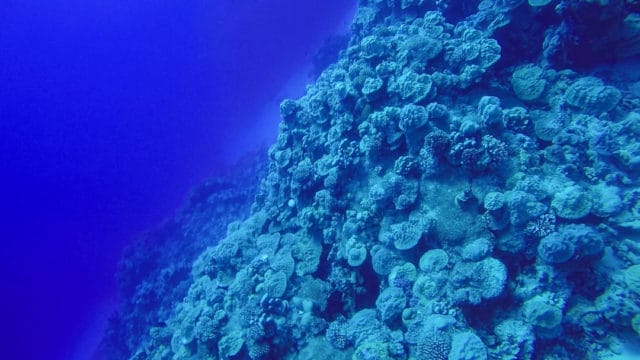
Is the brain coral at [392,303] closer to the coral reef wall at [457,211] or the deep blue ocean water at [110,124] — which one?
the coral reef wall at [457,211]

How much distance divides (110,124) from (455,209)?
4845 centimetres

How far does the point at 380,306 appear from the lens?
5270mm

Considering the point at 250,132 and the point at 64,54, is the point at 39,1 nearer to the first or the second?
the point at 64,54

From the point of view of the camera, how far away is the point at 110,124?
42.9 m

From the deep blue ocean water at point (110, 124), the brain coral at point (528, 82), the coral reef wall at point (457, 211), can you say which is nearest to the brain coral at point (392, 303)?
the coral reef wall at point (457, 211)

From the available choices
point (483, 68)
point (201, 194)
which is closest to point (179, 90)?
point (201, 194)

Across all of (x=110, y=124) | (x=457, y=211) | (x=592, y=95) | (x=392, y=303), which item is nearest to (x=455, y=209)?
(x=457, y=211)

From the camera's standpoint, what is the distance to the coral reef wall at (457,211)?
4355 millimetres

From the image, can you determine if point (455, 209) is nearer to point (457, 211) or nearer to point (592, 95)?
point (457, 211)

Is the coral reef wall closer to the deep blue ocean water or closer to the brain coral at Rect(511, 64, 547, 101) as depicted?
the brain coral at Rect(511, 64, 547, 101)

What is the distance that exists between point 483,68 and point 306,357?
6266mm

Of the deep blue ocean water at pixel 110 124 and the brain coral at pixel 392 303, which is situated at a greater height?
the deep blue ocean water at pixel 110 124

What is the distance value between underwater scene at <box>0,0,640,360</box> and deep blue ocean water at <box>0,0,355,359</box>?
1691cm

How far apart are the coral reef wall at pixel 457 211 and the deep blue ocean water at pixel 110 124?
→ 16912 millimetres
